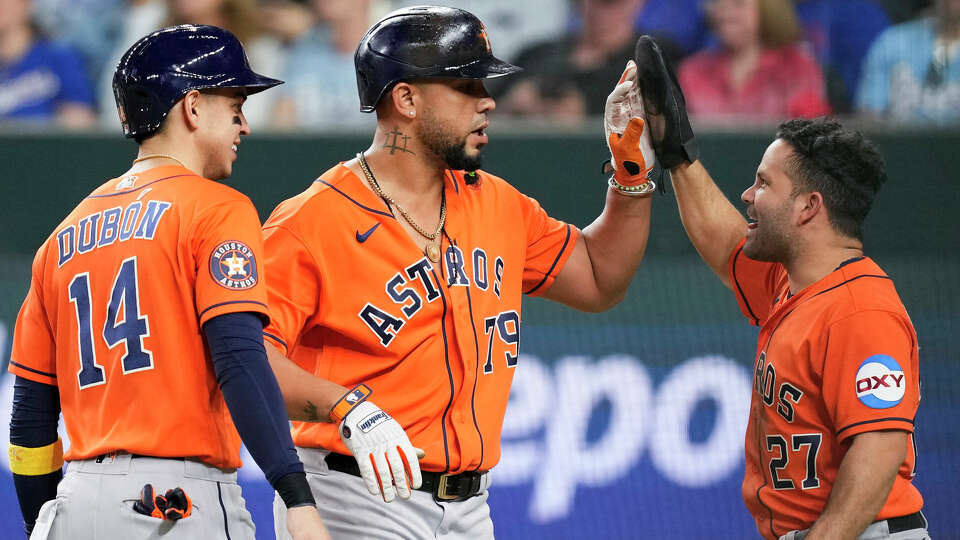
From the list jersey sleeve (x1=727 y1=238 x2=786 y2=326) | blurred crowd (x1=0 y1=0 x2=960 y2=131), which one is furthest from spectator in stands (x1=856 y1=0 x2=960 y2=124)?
jersey sleeve (x1=727 y1=238 x2=786 y2=326)

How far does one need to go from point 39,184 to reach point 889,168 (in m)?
4.43

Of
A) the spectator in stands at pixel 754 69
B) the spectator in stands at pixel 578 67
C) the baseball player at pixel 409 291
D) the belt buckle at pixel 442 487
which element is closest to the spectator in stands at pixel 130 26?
the spectator in stands at pixel 578 67

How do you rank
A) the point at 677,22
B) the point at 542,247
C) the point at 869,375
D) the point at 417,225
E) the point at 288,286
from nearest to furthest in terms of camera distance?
the point at 869,375 → the point at 288,286 → the point at 417,225 → the point at 542,247 → the point at 677,22

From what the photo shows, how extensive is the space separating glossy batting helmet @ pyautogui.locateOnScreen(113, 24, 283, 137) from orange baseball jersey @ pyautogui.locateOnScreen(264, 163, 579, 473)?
0.52m

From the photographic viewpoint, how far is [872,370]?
9.72ft

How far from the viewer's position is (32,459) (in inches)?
112

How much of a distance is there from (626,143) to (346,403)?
1221 millimetres

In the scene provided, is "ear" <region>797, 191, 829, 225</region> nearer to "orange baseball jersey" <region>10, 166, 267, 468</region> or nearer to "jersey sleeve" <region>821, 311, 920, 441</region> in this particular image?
"jersey sleeve" <region>821, 311, 920, 441</region>

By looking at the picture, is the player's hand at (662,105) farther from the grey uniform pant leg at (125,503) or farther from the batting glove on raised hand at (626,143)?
the grey uniform pant leg at (125,503)

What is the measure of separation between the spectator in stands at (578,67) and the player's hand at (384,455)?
3768 mm

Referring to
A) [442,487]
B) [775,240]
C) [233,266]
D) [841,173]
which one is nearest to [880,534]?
[775,240]

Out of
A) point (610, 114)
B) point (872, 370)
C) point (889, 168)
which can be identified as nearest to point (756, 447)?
point (872, 370)

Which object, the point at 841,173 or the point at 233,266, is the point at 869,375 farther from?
the point at 233,266

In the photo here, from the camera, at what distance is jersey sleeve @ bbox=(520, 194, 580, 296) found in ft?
11.8
